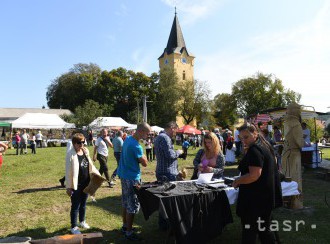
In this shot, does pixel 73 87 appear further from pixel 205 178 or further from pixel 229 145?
pixel 205 178

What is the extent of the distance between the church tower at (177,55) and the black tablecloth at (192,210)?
65.8m

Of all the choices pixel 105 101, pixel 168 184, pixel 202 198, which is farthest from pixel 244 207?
pixel 105 101

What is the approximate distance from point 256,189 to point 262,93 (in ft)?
189

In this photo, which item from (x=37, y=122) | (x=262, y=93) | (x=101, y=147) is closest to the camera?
(x=101, y=147)

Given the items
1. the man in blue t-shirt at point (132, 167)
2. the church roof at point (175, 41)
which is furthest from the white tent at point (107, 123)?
the church roof at point (175, 41)

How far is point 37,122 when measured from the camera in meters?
28.5

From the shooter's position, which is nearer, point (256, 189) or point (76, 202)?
point (256, 189)

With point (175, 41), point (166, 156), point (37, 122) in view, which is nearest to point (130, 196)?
point (166, 156)

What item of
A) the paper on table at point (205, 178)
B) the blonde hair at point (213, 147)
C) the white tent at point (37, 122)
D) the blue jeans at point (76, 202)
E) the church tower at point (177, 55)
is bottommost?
the blue jeans at point (76, 202)

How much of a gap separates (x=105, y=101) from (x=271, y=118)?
4565cm

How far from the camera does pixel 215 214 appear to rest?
4.05m

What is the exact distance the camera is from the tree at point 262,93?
189 feet

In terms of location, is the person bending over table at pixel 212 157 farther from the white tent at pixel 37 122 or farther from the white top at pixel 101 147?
the white tent at pixel 37 122

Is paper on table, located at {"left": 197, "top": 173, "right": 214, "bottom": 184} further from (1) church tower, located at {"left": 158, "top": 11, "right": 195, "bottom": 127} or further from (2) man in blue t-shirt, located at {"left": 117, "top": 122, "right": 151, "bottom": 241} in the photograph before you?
(1) church tower, located at {"left": 158, "top": 11, "right": 195, "bottom": 127}
